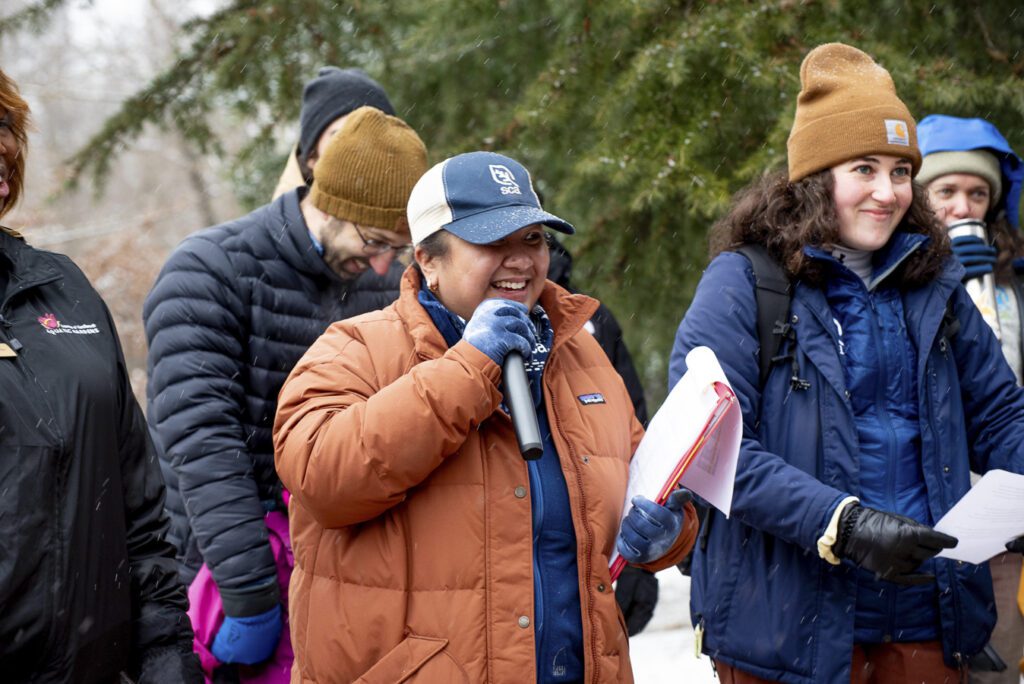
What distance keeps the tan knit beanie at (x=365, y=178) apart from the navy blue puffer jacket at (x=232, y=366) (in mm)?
167

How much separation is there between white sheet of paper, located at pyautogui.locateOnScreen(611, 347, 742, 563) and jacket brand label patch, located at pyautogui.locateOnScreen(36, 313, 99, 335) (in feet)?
4.69

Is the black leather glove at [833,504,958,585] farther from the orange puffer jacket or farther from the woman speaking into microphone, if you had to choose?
the orange puffer jacket

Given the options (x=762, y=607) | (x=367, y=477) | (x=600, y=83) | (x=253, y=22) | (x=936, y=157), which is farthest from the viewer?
(x=253, y=22)

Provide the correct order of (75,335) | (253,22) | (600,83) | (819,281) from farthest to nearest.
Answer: (253,22)
(600,83)
(819,281)
(75,335)

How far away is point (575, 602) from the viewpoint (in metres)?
2.55

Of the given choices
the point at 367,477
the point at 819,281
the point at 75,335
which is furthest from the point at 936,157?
the point at 75,335

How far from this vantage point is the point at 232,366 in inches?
136

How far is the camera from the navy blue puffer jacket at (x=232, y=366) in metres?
3.29

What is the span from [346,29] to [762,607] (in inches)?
167

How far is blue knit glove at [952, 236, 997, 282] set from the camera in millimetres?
4062

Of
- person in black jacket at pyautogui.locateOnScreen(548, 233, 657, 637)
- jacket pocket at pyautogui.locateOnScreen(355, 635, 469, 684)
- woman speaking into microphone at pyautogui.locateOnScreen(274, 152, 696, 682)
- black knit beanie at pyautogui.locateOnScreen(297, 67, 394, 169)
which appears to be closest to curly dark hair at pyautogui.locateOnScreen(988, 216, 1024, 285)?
person in black jacket at pyautogui.locateOnScreen(548, 233, 657, 637)

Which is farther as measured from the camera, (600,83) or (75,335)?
(600,83)

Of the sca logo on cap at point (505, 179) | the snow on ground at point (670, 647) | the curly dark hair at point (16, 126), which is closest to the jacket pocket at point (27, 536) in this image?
the curly dark hair at point (16, 126)

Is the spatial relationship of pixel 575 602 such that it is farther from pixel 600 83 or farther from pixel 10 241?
pixel 600 83
